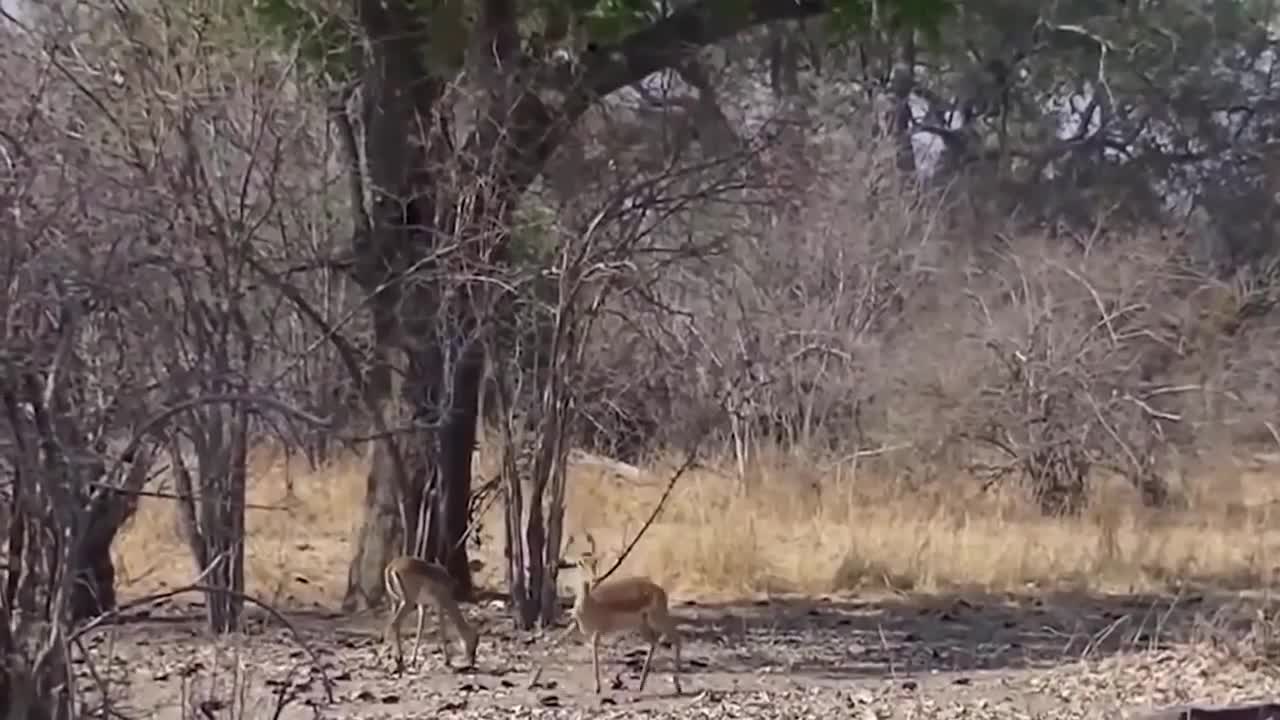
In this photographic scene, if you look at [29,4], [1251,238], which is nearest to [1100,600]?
[29,4]

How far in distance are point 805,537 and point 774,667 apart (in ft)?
14.1

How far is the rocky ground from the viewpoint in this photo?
29.1ft

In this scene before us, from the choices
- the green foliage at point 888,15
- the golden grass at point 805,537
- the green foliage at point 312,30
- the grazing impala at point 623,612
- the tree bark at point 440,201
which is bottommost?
the grazing impala at point 623,612

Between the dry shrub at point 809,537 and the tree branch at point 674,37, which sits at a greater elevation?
the tree branch at point 674,37

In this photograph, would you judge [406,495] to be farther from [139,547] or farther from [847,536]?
[847,536]

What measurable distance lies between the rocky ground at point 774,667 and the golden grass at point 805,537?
3.18ft

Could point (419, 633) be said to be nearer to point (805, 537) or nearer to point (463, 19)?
point (463, 19)

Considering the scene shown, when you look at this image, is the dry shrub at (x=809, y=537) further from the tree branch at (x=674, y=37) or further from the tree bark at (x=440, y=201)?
the tree branch at (x=674, y=37)

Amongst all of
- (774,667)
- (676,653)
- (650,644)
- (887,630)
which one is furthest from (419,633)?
(887,630)

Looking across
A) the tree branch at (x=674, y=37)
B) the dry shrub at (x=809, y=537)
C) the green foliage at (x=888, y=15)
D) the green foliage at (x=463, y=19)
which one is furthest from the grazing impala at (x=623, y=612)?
the green foliage at (x=888, y=15)

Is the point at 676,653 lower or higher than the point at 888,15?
lower

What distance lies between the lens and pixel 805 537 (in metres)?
14.4

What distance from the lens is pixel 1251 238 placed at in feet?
93.9

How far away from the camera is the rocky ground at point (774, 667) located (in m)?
8.87
